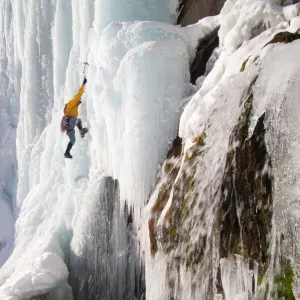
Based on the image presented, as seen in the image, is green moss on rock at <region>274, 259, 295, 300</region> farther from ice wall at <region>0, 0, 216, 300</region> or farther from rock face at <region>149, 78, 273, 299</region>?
ice wall at <region>0, 0, 216, 300</region>

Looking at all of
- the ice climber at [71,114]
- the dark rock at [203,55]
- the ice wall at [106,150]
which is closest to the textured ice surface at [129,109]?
the ice wall at [106,150]

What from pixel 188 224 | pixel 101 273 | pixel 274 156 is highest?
pixel 274 156

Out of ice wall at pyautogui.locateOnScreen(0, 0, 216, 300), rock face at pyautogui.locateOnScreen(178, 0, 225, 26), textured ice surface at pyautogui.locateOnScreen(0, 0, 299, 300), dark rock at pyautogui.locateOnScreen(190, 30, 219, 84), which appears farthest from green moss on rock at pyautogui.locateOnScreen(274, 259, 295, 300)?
rock face at pyautogui.locateOnScreen(178, 0, 225, 26)

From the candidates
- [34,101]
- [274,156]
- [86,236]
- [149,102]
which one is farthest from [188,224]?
[34,101]

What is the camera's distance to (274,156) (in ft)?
10.3

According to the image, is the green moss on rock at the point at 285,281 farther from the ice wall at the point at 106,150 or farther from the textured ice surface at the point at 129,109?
the ice wall at the point at 106,150

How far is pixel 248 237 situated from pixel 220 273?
0.45 m

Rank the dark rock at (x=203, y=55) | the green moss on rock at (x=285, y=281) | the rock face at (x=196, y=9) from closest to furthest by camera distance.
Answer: the green moss on rock at (x=285, y=281) < the dark rock at (x=203, y=55) < the rock face at (x=196, y=9)

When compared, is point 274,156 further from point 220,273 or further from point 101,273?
point 101,273

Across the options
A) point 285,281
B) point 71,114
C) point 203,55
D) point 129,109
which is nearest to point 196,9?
point 203,55

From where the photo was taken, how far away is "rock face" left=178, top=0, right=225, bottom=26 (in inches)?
266

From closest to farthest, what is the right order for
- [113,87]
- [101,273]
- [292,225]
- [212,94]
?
[292,225], [212,94], [113,87], [101,273]

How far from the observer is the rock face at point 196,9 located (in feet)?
22.2

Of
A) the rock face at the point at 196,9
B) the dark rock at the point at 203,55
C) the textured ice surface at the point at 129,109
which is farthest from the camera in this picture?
the rock face at the point at 196,9
